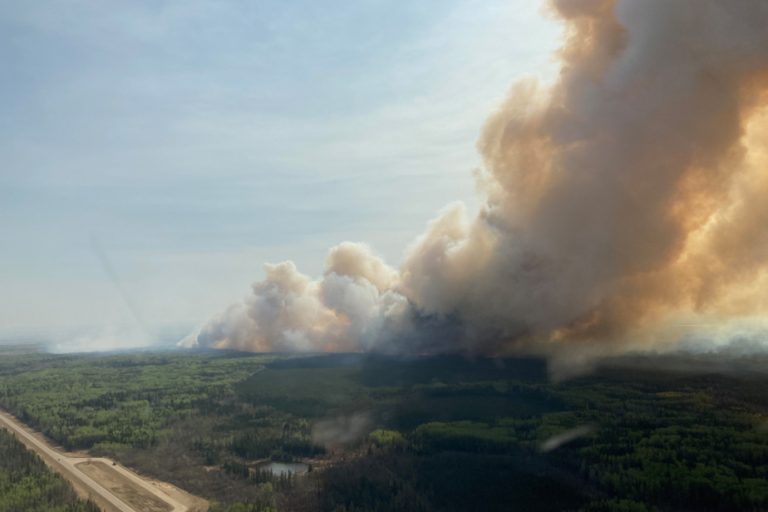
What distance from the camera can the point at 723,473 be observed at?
51594 mm

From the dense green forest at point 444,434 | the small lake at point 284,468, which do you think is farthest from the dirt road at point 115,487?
the small lake at point 284,468

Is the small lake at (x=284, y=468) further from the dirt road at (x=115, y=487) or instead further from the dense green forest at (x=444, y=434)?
the dirt road at (x=115, y=487)

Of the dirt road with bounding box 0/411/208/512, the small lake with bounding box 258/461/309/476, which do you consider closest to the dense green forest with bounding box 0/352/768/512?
the small lake with bounding box 258/461/309/476

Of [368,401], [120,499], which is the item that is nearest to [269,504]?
[120,499]

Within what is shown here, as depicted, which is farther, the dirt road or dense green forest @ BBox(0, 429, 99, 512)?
the dirt road

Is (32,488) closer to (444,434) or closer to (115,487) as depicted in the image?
(115,487)

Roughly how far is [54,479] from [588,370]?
272 ft

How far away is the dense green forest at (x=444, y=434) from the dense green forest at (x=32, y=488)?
30.5ft

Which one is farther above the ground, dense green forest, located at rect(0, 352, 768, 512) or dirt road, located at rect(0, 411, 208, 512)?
dense green forest, located at rect(0, 352, 768, 512)

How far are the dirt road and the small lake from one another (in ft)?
33.3

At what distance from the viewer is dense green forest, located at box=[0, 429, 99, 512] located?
57.6 meters

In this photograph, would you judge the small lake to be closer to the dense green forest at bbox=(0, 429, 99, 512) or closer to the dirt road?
the dirt road

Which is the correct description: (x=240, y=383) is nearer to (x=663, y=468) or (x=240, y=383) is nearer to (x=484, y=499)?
(x=484, y=499)

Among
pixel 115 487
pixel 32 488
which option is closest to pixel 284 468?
pixel 115 487
